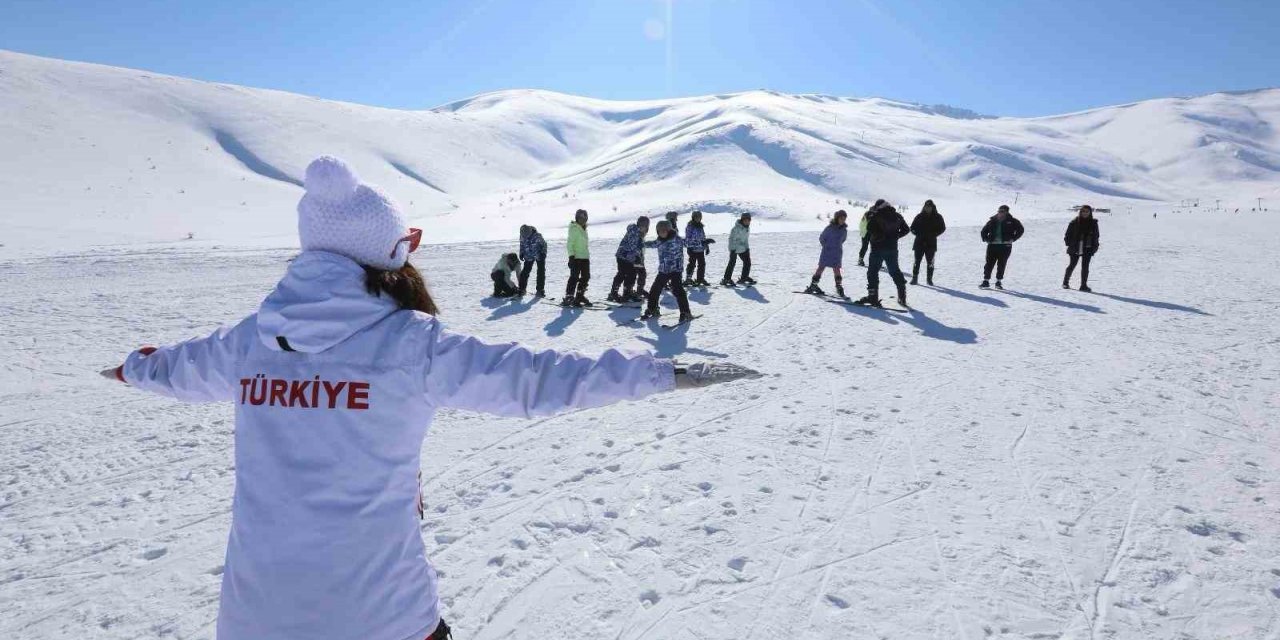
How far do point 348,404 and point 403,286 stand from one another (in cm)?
35

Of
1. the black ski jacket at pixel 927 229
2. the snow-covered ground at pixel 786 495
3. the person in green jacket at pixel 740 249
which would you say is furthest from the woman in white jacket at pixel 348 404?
the black ski jacket at pixel 927 229

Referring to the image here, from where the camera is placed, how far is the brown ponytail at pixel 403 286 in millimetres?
1663

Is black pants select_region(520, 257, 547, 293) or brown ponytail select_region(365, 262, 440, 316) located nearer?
brown ponytail select_region(365, 262, 440, 316)

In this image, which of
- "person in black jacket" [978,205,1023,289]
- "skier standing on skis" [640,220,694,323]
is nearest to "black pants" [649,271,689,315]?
"skier standing on skis" [640,220,694,323]

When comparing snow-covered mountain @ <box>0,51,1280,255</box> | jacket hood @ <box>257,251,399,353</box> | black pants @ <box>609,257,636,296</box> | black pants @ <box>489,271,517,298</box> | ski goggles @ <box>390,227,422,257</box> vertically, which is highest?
snow-covered mountain @ <box>0,51,1280,255</box>

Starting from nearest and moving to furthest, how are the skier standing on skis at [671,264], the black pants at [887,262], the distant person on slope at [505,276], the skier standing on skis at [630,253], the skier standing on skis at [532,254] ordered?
the skier standing on skis at [671,264]
the black pants at [887,262]
the skier standing on skis at [630,253]
the distant person on slope at [505,276]
the skier standing on skis at [532,254]

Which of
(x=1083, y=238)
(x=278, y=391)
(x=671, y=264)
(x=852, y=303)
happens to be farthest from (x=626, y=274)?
(x=278, y=391)

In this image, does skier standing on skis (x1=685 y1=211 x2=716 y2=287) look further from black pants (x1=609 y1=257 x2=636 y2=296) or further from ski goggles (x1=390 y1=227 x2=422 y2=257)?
ski goggles (x1=390 y1=227 x2=422 y2=257)

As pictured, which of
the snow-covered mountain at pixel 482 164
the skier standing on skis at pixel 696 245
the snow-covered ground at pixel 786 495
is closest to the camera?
the snow-covered ground at pixel 786 495

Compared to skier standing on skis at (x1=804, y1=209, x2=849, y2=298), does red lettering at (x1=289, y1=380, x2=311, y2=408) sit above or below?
below

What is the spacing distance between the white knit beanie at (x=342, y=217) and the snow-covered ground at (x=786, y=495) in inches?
95.8

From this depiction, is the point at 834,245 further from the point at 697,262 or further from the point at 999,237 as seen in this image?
the point at 999,237

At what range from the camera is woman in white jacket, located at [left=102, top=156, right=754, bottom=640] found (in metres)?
1.57

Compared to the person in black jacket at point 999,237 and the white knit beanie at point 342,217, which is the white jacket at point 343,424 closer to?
the white knit beanie at point 342,217
